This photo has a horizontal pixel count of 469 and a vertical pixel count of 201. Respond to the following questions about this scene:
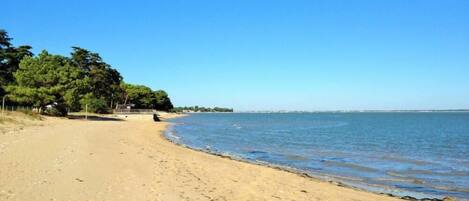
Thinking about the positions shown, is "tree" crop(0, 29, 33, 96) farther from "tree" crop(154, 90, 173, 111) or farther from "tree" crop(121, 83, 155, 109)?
"tree" crop(154, 90, 173, 111)

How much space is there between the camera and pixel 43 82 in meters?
60.9

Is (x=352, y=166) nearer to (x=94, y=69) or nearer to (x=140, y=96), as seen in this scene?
(x=94, y=69)

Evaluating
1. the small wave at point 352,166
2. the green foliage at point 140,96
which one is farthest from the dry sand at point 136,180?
the green foliage at point 140,96

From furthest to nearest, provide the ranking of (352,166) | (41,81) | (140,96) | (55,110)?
(140,96) → (55,110) → (41,81) → (352,166)

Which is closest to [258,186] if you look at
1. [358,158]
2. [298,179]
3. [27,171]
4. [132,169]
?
[298,179]

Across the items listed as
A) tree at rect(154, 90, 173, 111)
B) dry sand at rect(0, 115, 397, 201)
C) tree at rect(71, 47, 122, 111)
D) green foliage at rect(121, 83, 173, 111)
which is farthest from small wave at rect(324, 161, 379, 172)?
tree at rect(154, 90, 173, 111)

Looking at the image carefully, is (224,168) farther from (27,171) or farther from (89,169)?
(27,171)

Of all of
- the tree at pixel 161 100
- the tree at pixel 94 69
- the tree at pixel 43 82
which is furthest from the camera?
the tree at pixel 161 100

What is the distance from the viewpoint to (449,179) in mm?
19469

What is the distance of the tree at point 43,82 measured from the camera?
57656mm

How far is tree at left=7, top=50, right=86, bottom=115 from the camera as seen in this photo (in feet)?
189

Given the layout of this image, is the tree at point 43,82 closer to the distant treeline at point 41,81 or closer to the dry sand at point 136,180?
the distant treeline at point 41,81

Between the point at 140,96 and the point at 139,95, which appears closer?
the point at 139,95

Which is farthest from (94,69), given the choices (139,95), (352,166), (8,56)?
(352,166)
